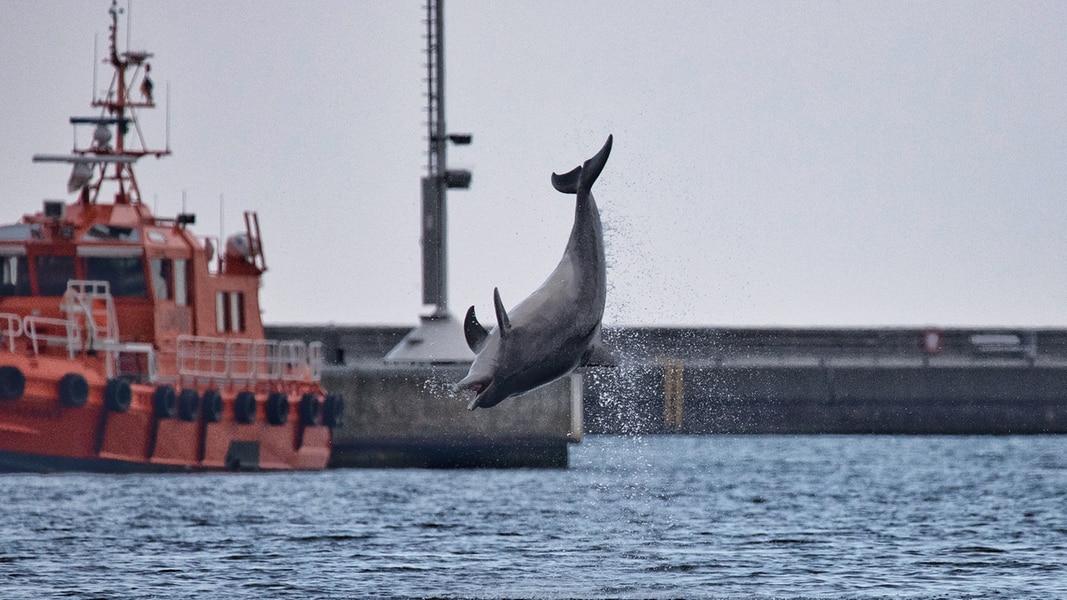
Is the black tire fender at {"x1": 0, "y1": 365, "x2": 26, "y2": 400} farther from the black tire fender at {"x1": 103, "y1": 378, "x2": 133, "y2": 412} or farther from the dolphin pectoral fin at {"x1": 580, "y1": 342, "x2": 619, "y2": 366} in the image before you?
the dolphin pectoral fin at {"x1": 580, "y1": 342, "x2": 619, "y2": 366}

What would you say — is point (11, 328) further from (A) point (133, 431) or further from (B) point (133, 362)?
(B) point (133, 362)

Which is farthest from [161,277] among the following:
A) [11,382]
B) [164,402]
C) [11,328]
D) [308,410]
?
[11,382]

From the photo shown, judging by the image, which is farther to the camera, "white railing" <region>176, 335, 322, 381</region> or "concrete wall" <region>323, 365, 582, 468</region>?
"concrete wall" <region>323, 365, 582, 468</region>

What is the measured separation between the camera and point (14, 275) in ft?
153

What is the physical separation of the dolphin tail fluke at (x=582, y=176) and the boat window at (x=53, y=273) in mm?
26296

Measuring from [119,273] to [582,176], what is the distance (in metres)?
26.7

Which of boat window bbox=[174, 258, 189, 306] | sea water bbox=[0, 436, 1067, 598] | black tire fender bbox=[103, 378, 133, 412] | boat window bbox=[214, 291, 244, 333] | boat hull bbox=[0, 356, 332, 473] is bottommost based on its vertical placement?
sea water bbox=[0, 436, 1067, 598]

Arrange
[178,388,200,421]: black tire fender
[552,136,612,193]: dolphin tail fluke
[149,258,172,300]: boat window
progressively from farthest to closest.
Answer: [149,258,172,300]: boat window
[178,388,200,421]: black tire fender
[552,136,612,193]: dolphin tail fluke

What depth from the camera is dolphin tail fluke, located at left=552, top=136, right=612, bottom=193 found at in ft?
70.8

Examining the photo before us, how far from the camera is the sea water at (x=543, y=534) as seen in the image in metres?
29.8

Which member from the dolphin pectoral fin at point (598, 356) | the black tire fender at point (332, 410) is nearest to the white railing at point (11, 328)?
the black tire fender at point (332, 410)

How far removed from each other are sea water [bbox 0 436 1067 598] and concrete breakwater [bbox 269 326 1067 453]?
12843mm

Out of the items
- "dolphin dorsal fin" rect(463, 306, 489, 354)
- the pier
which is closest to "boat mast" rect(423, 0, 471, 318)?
the pier

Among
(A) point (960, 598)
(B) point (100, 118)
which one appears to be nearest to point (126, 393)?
(B) point (100, 118)
